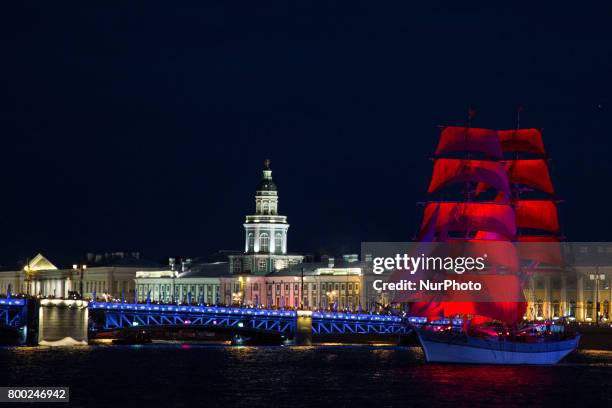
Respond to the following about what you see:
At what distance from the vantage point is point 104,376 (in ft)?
297

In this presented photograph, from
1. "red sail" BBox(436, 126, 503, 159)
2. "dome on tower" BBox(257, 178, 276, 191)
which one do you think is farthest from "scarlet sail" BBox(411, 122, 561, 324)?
"dome on tower" BBox(257, 178, 276, 191)

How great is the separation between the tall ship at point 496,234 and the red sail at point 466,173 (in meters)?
0.06

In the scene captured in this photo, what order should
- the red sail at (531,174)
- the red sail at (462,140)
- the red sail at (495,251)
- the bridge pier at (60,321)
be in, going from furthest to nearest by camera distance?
the bridge pier at (60,321)
the red sail at (531,174)
the red sail at (462,140)
the red sail at (495,251)

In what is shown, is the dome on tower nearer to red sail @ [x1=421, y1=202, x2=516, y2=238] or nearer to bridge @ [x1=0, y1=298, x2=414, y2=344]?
bridge @ [x1=0, y1=298, x2=414, y2=344]

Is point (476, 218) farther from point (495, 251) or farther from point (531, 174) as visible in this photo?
point (531, 174)

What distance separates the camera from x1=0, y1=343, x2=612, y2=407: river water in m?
78.4

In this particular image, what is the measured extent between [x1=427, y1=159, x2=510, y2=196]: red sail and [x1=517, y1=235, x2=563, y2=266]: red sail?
4837mm

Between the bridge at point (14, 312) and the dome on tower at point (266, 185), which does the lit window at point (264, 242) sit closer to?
the dome on tower at point (266, 185)

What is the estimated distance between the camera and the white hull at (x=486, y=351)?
100750 millimetres

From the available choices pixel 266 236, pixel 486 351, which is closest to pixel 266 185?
pixel 266 236

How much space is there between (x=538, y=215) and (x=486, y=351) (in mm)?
17960

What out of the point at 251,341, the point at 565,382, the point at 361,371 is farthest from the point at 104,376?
the point at 251,341

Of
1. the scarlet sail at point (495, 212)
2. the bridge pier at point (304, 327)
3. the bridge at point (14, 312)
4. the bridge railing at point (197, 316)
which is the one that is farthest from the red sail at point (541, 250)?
the bridge at point (14, 312)

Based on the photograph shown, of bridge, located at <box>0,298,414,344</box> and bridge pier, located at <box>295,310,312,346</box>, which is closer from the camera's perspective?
bridge, located at <box>0,298,414,344</box>
